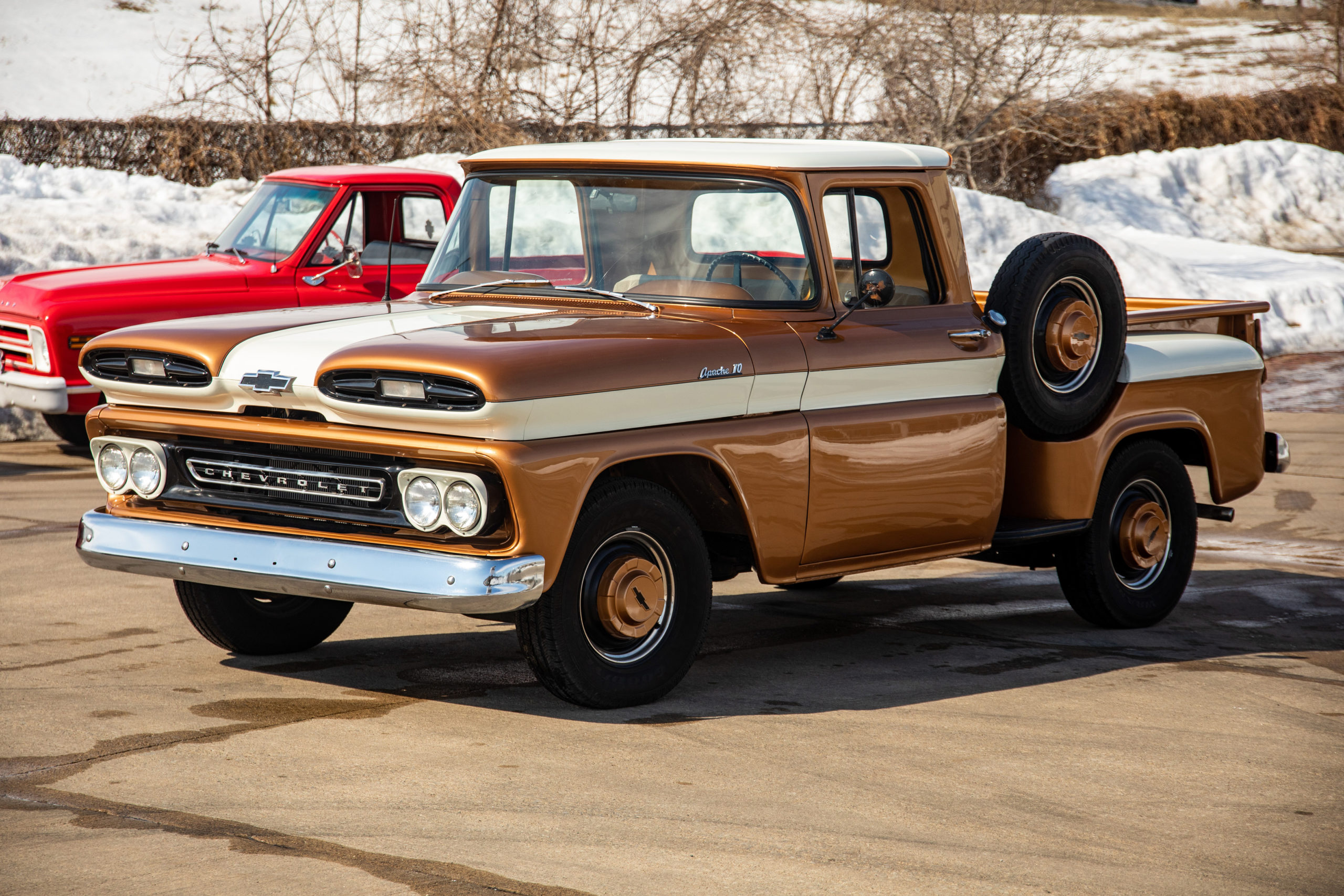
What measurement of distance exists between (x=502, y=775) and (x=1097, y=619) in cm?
352

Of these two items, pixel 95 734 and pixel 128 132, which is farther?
pixel 128 132

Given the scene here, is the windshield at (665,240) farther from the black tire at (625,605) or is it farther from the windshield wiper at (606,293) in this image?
the black tire at (625,605)

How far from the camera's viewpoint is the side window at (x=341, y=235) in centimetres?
1098

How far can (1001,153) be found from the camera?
2500 centimetres

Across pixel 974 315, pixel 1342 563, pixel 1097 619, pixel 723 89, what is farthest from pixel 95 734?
pixel 723 89

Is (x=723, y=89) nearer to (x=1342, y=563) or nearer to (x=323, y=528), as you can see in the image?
(x=1342, y=563)

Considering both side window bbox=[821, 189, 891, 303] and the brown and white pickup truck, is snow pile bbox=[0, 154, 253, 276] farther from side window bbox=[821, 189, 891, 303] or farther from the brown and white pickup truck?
side window bbox=[821, 189, 891, 303]

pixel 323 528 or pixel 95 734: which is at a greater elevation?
pixel 323 528

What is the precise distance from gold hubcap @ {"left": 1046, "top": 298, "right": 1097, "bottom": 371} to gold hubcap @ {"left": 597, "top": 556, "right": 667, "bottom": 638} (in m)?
2.18

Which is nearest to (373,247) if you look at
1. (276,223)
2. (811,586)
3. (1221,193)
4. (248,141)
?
(276,223)

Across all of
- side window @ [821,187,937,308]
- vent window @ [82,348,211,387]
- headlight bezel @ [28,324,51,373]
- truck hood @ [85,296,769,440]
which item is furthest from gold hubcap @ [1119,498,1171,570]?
headlight bezel @ [28,324,51,373]

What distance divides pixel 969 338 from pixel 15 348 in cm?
743

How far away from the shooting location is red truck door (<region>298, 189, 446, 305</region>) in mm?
10883

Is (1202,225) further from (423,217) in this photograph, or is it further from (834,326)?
(834,326)
